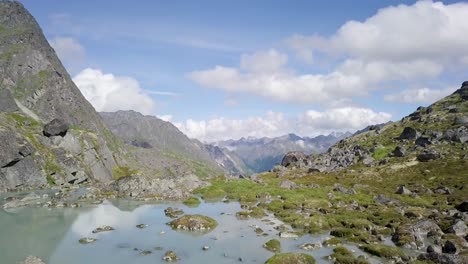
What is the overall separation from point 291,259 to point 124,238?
25.1m

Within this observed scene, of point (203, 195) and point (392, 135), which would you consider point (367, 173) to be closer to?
point (203, 195)

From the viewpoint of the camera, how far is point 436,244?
5166 cm

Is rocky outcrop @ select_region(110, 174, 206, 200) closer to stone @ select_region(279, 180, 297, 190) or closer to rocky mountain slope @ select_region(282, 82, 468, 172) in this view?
stone @ select_region(279, 180, 297, 190)

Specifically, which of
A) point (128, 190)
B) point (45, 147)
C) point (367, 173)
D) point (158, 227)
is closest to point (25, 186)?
point (45, 147)

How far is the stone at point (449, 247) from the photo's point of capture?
155 ft

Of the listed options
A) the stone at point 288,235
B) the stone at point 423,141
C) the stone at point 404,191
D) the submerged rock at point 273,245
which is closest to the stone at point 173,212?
the stone at point 288,235

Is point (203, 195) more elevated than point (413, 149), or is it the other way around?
point (413, 149)

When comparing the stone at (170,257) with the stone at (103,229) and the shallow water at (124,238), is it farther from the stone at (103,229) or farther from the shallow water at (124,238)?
the stone at (103,229)

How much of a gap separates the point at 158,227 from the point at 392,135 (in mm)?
157192

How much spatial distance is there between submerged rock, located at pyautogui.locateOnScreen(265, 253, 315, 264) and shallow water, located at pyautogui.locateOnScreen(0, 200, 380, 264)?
1736 millimetres

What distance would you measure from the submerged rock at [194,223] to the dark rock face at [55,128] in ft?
446

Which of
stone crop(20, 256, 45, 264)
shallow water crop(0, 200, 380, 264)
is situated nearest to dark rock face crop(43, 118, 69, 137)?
shallow water crop(0, 200, 380, 264)

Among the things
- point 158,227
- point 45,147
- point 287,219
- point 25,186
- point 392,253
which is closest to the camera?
point 392,253

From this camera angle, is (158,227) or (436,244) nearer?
Answer: (436,244)
